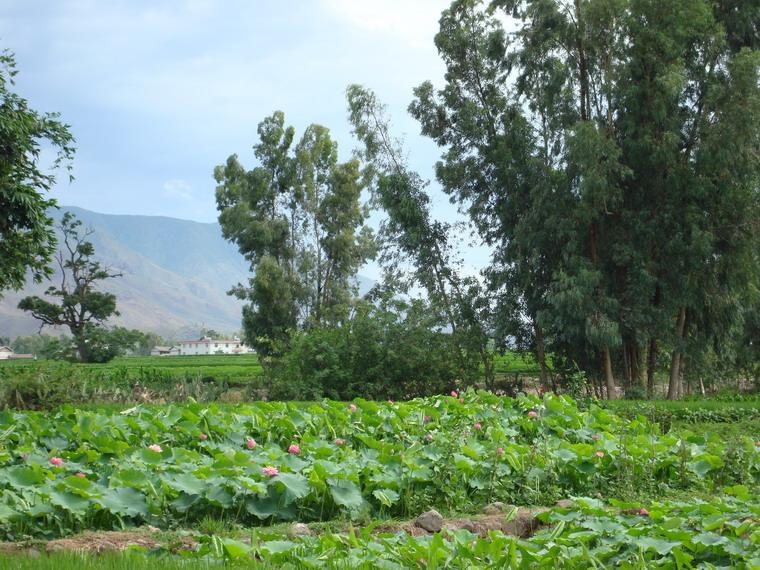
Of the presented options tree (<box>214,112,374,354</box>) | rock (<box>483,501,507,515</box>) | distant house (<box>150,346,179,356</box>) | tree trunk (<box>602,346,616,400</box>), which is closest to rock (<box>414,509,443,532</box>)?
rock (<box>483,501,507,515</box>)

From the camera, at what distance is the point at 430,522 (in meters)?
4.42

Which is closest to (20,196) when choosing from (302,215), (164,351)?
(302,215)

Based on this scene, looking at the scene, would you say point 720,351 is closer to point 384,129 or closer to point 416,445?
point 384,129

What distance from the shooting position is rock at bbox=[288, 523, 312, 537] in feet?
13.5

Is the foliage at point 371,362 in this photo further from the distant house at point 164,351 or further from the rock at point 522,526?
the distant house at point 164,351

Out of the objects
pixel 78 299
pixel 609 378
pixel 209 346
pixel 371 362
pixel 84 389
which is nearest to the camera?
pixel 84 389

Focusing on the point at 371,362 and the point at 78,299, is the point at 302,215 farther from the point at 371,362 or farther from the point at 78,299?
the point at 371,362

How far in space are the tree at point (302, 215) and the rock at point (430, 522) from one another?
89.9 ft

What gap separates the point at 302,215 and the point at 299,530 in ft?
99.5

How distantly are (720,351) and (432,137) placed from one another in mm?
7973

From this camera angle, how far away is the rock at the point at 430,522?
441 centimetres

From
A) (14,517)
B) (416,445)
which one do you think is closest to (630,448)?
(416,445)

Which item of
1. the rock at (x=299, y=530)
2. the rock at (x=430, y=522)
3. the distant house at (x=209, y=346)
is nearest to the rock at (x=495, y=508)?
the rock at (x=430, y=522)

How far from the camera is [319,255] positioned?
112 ft
